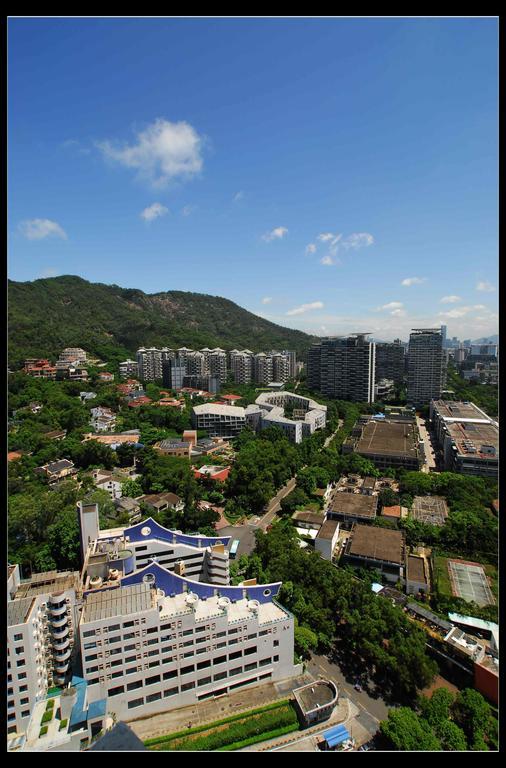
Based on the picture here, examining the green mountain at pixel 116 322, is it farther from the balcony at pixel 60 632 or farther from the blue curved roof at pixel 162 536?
the balcony at pixel 60 632

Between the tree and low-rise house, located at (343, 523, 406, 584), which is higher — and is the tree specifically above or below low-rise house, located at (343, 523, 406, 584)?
below

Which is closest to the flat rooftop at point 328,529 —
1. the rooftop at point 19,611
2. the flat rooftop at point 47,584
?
the flat rooftop at point 47,584

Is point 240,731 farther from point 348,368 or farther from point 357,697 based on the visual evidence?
point 348,368

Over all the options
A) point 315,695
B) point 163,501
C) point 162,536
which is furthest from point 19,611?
point 163,501

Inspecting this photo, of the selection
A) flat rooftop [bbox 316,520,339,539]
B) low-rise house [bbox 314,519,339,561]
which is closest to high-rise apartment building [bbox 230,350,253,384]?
flat rooftop [bbox 316,520,339,539]

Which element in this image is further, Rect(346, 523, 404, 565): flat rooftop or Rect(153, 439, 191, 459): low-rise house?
Rect(153, 439, 191, 459): low-rise house

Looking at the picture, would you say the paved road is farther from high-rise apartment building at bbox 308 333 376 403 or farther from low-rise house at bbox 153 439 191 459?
high-rise apartment building at bbox 308 333 376 403
